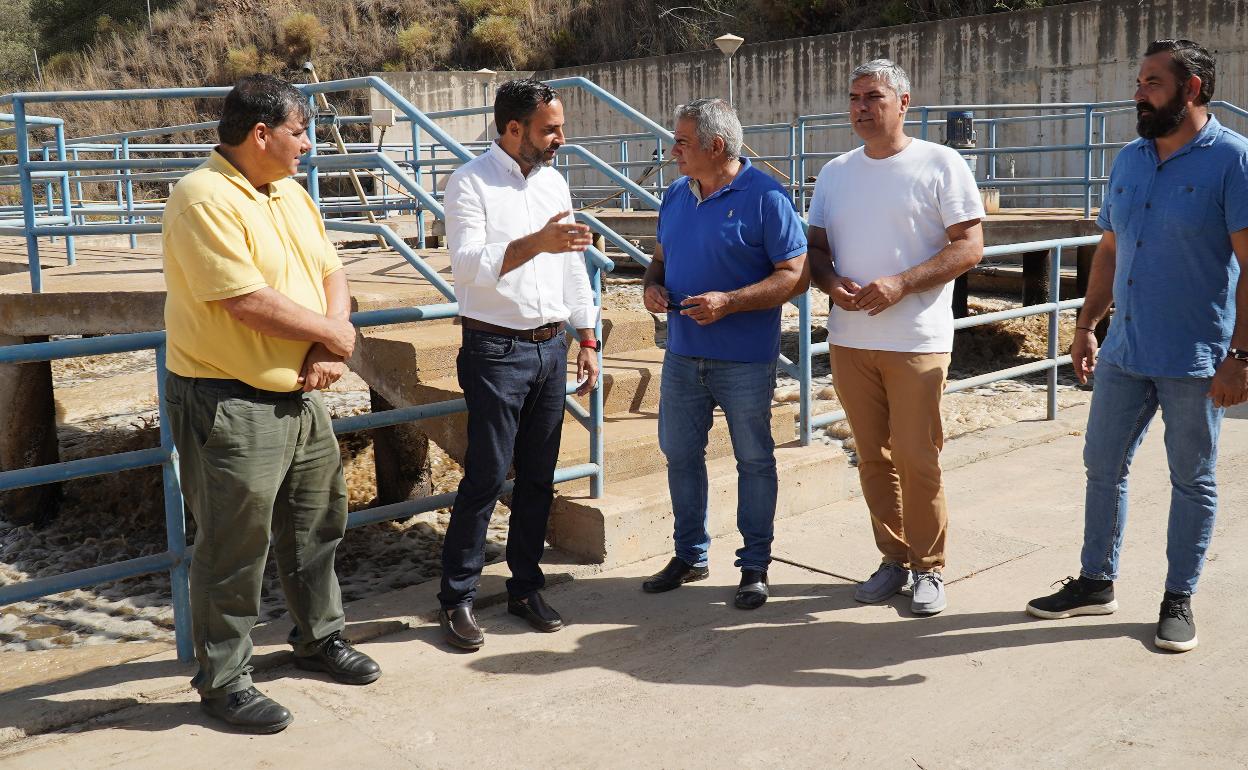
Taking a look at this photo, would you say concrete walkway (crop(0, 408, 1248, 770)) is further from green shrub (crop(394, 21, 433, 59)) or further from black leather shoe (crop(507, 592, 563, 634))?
green shrub (crop(394, 21, 433, 59))

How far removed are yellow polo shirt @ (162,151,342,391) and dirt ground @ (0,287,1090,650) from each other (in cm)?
254

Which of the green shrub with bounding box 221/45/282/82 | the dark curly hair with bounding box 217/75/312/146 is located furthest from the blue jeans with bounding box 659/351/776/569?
the green shrub with bounding box 221/45/282/82

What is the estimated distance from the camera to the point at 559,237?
3.29m

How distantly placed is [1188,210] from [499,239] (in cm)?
202

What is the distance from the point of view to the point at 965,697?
127 inches

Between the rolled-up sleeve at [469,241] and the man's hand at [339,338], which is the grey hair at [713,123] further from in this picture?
the man's hand at [339,338]

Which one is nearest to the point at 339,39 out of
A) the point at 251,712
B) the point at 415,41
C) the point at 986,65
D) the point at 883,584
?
the point at 415,41

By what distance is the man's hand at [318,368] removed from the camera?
3.10m

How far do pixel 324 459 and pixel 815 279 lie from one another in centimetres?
170

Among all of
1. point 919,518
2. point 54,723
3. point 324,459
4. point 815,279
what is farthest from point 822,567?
point 54,723

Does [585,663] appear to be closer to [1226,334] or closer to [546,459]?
[546,459]

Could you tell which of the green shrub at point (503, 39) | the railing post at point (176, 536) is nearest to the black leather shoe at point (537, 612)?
the railing post at point (176, 536)

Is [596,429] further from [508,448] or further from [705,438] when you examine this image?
[508,448]

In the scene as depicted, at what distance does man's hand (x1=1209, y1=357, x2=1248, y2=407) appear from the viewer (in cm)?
332
